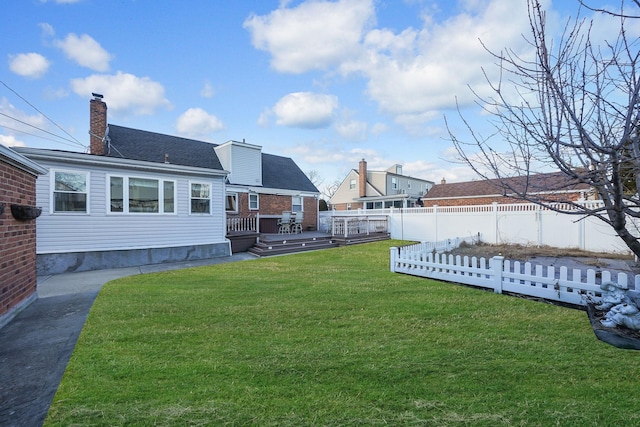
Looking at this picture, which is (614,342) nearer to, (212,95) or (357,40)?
(357,40)

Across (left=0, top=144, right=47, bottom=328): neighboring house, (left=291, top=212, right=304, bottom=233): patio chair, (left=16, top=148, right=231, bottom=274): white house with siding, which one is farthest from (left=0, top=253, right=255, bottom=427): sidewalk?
(left=291, top=212, right=304, bottom=233): patio chair

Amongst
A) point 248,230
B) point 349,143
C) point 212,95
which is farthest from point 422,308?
point 349,143

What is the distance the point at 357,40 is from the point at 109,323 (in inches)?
419

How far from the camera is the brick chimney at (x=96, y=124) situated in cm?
1441

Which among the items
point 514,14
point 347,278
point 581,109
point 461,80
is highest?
point 514,14

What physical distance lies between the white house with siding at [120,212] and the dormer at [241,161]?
647 centimetres

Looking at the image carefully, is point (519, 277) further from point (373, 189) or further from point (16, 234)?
point (373, 189)

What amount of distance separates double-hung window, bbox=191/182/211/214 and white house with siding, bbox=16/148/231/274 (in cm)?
4

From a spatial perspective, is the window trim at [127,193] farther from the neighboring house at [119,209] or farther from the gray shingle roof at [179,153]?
the gray shingle roof at [179,153]

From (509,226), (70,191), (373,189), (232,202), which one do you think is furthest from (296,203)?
(373,189)

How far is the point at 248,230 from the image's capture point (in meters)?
15.5

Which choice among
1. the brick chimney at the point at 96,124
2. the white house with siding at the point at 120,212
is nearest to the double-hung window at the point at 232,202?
the white house with siding at the point at 120,212

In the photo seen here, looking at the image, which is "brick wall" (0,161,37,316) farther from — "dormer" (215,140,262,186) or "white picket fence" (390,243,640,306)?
"dormer" (215,140,262,186)

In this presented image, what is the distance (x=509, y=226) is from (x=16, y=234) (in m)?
15.7
